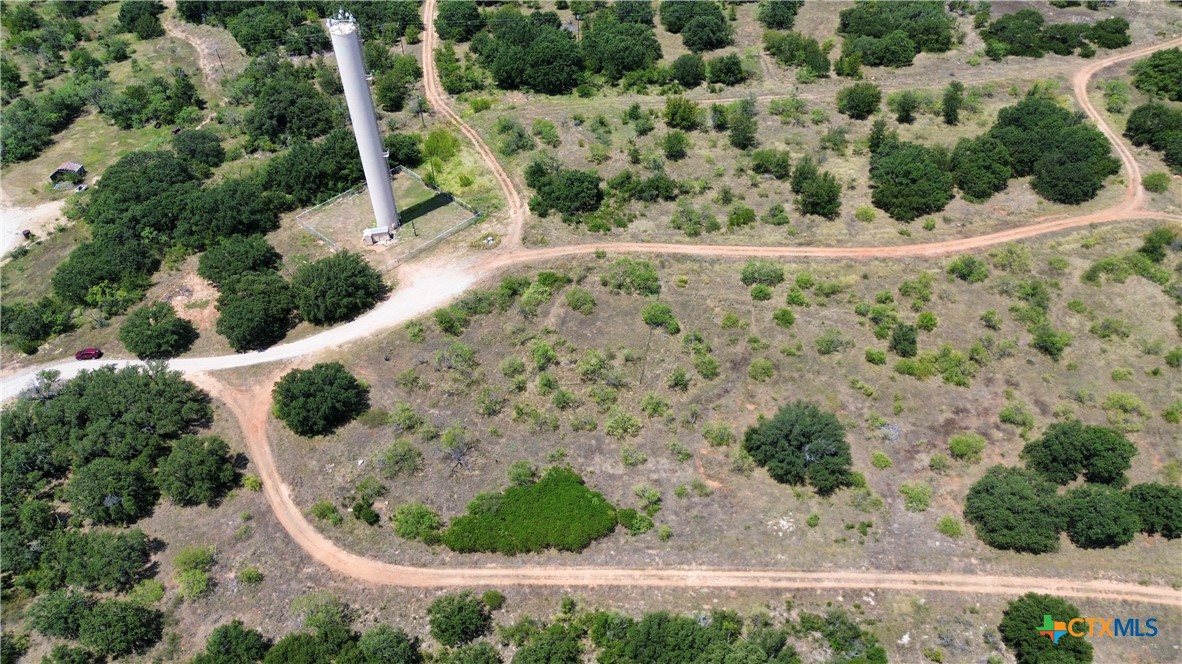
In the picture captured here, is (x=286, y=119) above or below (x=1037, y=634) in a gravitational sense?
above

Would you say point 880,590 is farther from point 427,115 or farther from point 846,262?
point 427,115

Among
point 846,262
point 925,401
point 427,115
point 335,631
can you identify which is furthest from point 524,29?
point 335,631

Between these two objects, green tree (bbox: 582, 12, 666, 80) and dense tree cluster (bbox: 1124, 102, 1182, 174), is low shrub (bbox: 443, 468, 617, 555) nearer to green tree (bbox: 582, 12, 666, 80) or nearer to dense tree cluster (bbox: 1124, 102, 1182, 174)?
green tree (bbox: 582, 12, 666, 80)

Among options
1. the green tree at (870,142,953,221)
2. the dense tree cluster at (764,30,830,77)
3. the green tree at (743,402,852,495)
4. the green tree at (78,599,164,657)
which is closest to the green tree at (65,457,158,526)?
the green tree at (78,599,164,657)

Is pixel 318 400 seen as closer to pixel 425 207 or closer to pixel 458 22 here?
pixel 425 207

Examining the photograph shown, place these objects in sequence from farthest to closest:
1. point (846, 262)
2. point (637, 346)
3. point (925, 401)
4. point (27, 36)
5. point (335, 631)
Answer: point (27, 36)
point (846, 262)
point (637, 346)
point (925, 401)
point (335, 631)

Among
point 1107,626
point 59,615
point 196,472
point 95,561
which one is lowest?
point 1107,626

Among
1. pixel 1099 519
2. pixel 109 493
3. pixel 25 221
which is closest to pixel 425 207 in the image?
pixel 109 493
